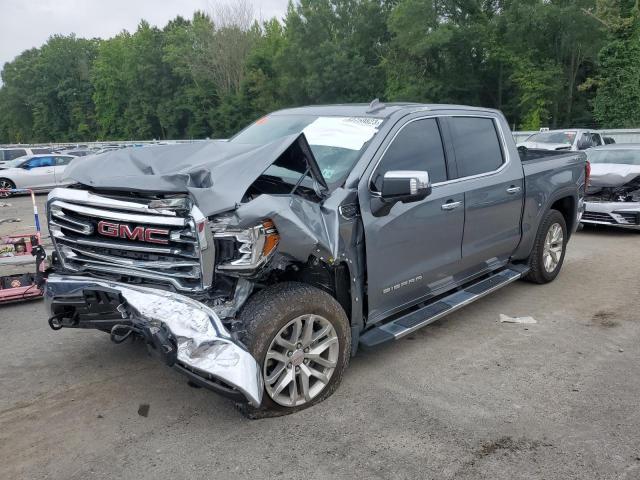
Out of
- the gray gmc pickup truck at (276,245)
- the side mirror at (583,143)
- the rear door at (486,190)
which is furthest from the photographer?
the side mirror at (583,143)

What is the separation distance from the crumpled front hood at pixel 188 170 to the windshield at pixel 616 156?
8.77m

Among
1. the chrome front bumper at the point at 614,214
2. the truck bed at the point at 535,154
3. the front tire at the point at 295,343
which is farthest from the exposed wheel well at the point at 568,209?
the front tire at the point at 295,343

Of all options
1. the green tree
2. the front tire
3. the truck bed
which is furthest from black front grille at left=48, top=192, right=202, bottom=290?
the green tree

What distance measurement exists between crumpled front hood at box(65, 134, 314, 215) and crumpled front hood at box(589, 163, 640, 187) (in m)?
7.82

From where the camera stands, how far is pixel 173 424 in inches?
132

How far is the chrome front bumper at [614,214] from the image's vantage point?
8.95 m

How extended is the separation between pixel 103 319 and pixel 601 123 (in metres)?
35.6

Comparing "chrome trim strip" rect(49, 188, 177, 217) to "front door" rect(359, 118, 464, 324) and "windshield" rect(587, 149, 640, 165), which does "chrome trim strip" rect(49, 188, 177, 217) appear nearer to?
"front door" rect(359, 118, 464, 324)

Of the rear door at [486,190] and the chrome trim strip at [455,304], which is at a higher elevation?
the rear door at [486,190]

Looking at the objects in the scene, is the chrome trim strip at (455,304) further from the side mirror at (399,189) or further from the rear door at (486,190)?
the side mirror at (399,189)

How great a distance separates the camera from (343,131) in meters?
4.16

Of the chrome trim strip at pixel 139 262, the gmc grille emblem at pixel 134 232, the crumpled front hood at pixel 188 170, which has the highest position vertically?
the crumpled front hood at pixel 188 170

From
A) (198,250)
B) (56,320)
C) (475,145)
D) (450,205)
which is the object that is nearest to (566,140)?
(475,145)

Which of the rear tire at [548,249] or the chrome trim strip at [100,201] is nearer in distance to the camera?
the chrome trim strip at [100,201]
